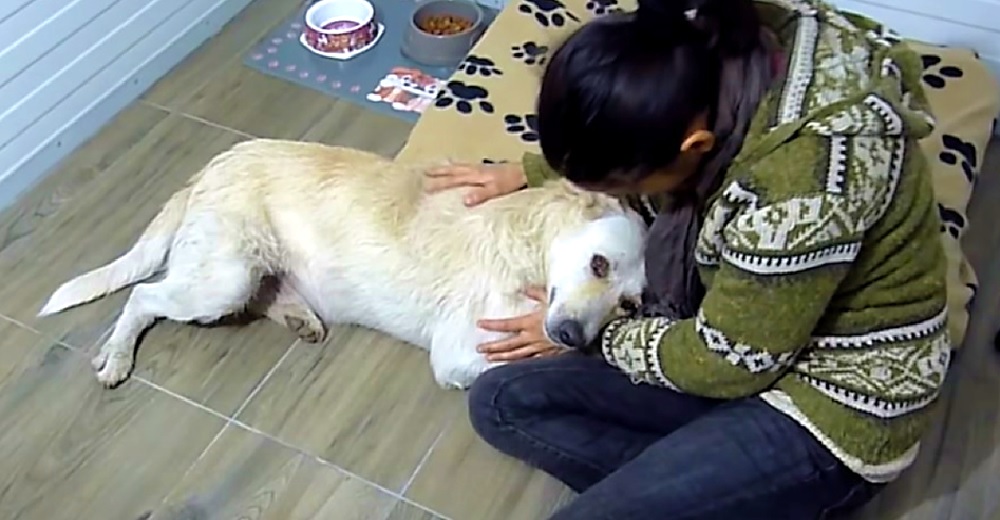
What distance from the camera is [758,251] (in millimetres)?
1276

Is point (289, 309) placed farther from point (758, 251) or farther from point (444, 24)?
point (758, 251)

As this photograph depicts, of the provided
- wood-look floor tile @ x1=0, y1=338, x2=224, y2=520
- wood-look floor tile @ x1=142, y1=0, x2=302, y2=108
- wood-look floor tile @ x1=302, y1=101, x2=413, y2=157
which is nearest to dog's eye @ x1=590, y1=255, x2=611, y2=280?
wood-look floor tile @ x1=0, y1=338, x2=224, y2=520

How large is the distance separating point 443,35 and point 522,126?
18.8 inches

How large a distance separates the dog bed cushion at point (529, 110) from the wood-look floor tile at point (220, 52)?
0.57 m

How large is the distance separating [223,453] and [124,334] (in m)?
0.31

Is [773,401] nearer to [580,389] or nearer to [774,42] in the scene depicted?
[580,389]

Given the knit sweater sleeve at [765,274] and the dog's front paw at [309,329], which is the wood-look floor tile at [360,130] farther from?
the knit sweater sleeve at [765,274]

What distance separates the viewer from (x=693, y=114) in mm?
1271

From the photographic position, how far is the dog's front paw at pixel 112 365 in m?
2.00

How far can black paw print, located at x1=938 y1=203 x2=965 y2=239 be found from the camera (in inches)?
82.3

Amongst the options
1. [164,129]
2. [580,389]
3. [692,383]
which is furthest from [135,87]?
[692,383]

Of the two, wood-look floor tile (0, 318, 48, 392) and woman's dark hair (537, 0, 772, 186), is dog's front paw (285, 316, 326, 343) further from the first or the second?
woman's dark hair (537, 0, 772, 186)

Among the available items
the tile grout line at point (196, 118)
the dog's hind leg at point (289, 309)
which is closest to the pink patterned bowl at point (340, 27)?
the tile grout line at point (196, 118)


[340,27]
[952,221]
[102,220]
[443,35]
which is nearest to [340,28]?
[340,27]
